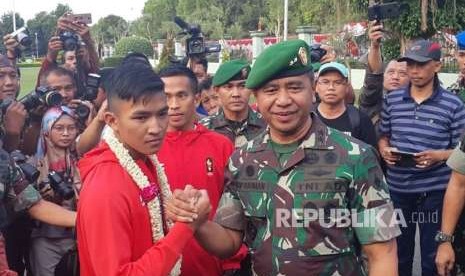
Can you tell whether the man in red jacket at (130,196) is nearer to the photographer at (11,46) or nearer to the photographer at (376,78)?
the photographer at (376,78)

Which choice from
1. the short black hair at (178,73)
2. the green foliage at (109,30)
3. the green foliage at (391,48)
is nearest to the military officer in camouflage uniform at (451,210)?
the short black hair at (178,73)

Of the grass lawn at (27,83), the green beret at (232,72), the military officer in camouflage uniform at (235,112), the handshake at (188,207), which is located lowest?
the grass lawn at (27,83)

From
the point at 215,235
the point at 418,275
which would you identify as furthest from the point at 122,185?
the point at 418,275

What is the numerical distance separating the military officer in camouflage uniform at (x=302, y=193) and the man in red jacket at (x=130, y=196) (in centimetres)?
14

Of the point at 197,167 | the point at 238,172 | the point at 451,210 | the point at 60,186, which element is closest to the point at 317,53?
the point at 451,210

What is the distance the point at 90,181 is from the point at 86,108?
2018 mm

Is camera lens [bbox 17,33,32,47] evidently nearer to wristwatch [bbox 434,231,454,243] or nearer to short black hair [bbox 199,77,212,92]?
short black hair [bbox 199,77,212,92]

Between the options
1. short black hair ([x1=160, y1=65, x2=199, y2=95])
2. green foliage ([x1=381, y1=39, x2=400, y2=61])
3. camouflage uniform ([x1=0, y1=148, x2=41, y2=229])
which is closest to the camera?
camouflage uniform ([x1=0, y1=148, x2=41, y2=229])

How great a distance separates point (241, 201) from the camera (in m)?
2.06

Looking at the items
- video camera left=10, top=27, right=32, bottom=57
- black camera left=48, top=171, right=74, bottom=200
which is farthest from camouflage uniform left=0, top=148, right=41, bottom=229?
video camera left=10, top=27, right=32, bottom=57

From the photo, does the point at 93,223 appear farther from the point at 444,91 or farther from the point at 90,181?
the point at 444,91

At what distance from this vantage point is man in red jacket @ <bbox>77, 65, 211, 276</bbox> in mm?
1670

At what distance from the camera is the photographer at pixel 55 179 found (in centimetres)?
315

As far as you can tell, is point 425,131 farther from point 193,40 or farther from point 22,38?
point 22,38
